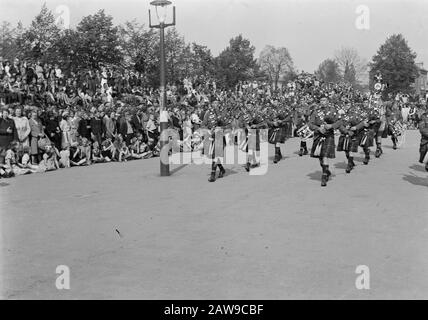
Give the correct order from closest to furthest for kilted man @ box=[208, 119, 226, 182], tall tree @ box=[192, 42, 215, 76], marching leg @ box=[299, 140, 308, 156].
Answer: kilted man @ box=[208, 119, 226, 182] → marching leg @ box=[299, 140, 308, 156] → tall tree @ box=[192, 42, 215, 76]

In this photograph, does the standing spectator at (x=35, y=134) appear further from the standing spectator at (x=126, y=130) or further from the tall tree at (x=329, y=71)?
the tall tree at (x=329, y=71)

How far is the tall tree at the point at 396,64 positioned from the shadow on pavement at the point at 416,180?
57.8 metres

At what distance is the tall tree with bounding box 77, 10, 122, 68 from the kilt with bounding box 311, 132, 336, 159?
1715cm

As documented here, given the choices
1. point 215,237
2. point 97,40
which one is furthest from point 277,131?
point 97,40

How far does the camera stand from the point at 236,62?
5647cm

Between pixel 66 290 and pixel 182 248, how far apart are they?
1741 mm

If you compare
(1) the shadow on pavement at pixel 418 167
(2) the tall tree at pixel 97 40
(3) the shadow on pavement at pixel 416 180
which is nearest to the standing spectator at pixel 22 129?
(3) the shadow on pavement at pixel 416 180

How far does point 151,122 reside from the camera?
17859 millimetres

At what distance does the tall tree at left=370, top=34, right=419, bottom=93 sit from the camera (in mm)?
67688

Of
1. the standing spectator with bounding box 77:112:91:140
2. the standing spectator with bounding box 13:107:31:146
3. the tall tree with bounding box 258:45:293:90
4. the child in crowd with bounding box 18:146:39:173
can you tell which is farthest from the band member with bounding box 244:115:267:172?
the tall tree with bounding box 258:45:293:90

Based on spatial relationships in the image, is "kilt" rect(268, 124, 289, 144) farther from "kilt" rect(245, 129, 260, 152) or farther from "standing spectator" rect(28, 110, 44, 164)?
"standing spectator" rect(28, 110, 44, 164)

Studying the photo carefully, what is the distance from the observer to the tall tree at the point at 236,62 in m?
55.3

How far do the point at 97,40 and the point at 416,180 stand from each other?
18.6 m

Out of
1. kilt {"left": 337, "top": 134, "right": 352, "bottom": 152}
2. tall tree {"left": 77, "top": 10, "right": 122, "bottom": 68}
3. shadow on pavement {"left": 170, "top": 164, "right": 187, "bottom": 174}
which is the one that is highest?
tall tree {"left": 77, "top": 10, "right": 122, "bottom": 68}
